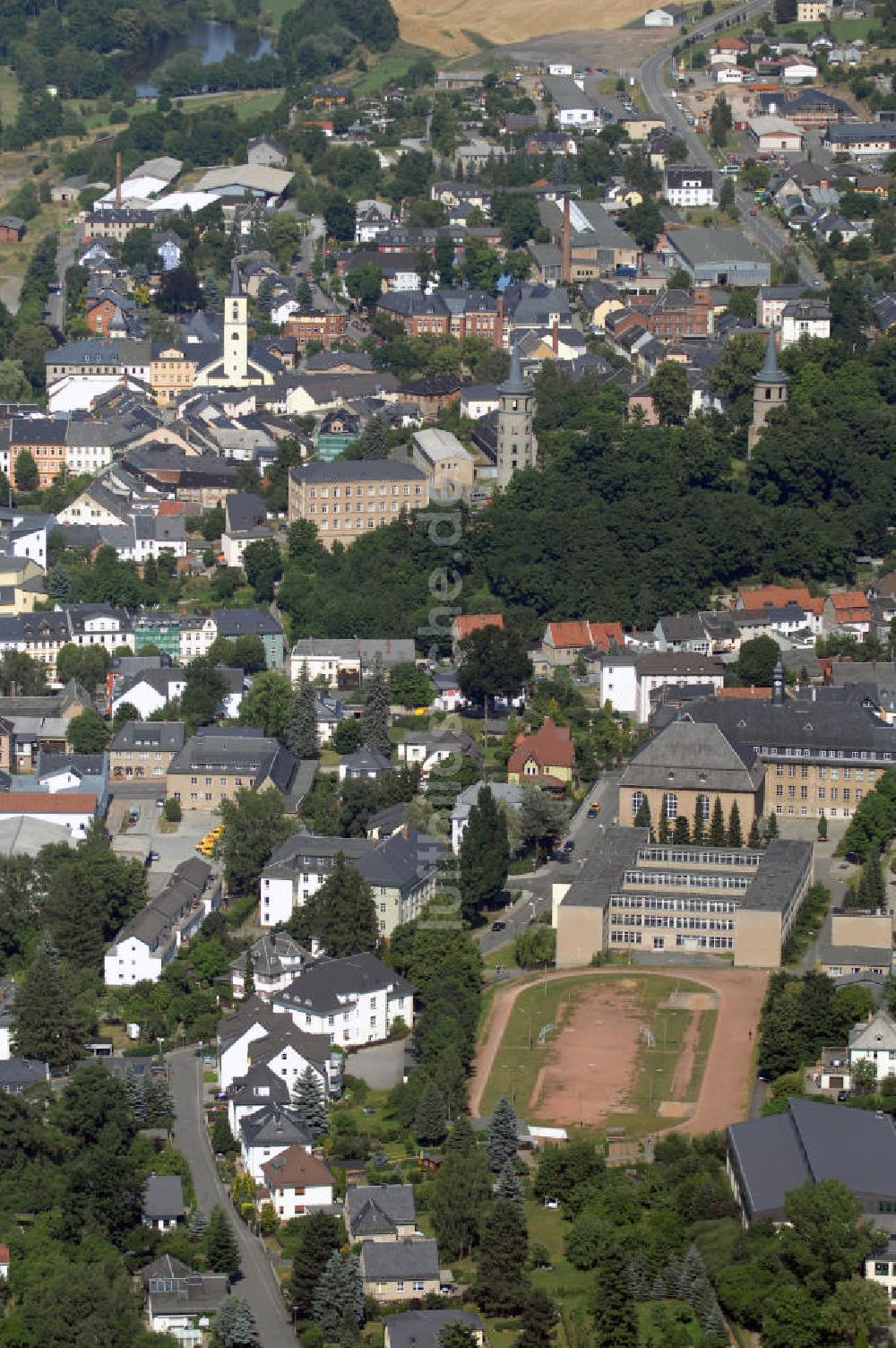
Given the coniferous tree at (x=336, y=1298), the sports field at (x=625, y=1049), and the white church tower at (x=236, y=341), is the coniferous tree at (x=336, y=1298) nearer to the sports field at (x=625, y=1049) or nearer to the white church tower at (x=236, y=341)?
the sports field at (x=625, y=1049)

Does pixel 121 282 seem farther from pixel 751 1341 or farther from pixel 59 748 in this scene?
pixel 751 1341

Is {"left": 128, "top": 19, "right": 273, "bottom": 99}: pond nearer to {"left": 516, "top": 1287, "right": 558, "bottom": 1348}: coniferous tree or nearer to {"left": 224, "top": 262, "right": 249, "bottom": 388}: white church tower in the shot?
{"left": 224, "top": 262, "right": 249, "bottom": 388}: white church tower

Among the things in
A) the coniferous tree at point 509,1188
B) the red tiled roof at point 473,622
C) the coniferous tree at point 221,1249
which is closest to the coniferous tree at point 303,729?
the red tiled roof at point 473,622

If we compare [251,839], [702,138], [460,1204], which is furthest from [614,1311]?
[702,138]

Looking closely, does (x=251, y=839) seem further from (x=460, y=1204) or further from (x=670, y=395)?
(x=670, y=395)

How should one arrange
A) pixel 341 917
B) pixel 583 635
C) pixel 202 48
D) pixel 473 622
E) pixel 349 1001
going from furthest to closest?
1. pixel 202 48
2. pixel 473 622
3. pixel 583 635
4. pixel 341 917
5. pixel 349 1001

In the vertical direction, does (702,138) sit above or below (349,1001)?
below
